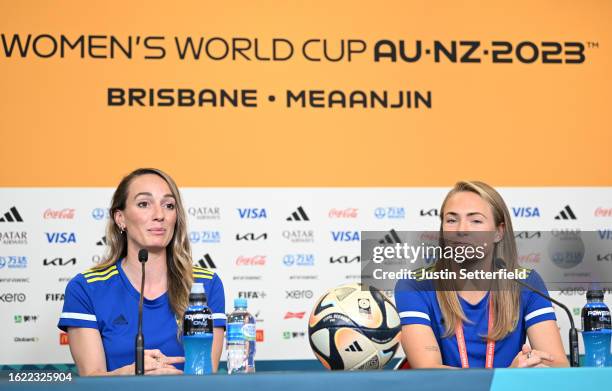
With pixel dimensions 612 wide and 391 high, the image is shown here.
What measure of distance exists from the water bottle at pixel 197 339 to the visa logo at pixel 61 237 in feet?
6.99

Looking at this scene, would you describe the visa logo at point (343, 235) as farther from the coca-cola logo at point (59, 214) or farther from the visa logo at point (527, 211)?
the coca-cola logo at point (59, 214)

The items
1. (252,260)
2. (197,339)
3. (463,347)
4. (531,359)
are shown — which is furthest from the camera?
(252,260)

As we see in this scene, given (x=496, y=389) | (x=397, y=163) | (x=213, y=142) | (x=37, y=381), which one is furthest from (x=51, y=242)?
(x=496, y=389)

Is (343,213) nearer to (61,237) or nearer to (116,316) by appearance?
(61,237)

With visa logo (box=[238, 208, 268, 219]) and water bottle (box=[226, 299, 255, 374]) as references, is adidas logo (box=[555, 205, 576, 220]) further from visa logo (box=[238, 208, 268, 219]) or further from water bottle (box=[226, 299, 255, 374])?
water bottle (box=[226, 299, 255, 374])

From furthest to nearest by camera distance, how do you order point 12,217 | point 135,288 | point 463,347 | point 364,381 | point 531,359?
point 12,217 → point 135,288 → point 463,347 → point 531,359 → point 364,381

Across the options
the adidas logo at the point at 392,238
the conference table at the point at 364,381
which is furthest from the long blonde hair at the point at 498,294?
the adidas logo at the point at 392,238

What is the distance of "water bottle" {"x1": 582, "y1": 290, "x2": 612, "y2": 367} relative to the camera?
2479 mm

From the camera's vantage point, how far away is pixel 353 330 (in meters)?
2.34

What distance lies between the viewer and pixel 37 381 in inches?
68.8

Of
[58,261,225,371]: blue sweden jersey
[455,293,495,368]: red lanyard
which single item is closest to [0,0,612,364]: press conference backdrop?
[58,261,225,371]: blue sweden jersey

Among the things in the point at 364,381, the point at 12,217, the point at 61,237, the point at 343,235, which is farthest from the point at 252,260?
the point at 364,381

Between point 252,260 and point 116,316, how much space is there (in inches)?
63.5

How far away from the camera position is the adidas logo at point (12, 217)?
4273 mm
